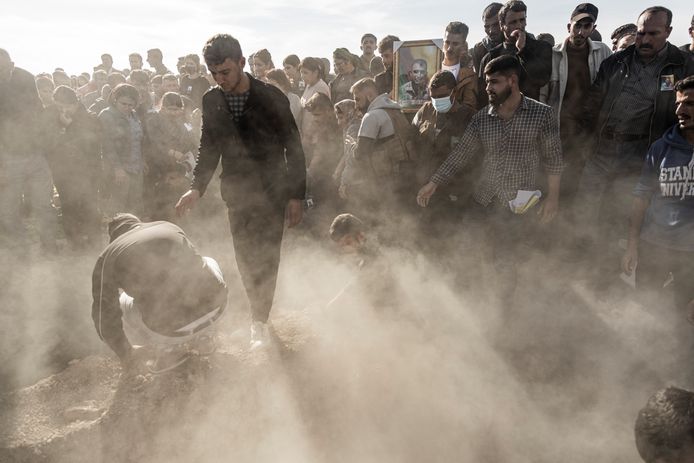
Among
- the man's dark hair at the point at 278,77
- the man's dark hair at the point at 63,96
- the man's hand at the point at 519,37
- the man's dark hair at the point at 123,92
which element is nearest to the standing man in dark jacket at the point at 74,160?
the man's dark hair at the point at 63,96

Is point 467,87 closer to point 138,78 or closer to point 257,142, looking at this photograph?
point 257,142

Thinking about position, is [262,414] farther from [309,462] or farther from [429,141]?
[429,141]

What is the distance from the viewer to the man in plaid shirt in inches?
122

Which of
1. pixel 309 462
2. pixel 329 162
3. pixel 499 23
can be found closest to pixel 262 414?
pixel 309 462

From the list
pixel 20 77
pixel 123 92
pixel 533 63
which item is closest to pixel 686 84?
pixel 533 63

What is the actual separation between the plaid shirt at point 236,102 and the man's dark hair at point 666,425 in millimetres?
2699

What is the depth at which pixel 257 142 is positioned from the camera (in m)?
3.11

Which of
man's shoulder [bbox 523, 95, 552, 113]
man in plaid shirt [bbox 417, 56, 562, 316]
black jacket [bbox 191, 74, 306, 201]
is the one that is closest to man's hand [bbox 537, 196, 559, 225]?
man in plaid shirt [bbox 417, 56, 562, 316]

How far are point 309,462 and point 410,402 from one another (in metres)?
0.76

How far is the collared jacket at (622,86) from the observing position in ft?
10.9

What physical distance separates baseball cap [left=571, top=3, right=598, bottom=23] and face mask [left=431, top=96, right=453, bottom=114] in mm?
1334

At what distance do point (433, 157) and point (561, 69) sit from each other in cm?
133

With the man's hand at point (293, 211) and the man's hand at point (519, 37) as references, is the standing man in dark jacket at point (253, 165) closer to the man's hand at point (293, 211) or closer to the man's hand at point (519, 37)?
the man's hand at point (293, 211)

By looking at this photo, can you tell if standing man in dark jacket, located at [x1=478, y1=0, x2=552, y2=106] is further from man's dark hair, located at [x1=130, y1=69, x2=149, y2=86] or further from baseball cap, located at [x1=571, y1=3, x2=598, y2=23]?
man's dark hair, located at [x1=130, y1=69, x2=149, y2=86]
